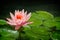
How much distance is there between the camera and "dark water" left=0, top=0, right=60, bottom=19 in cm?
194

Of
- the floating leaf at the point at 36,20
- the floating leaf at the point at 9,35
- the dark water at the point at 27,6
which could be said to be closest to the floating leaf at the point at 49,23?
the floating leaf at the point at 36,20

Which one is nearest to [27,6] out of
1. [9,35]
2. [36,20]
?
[36,20]

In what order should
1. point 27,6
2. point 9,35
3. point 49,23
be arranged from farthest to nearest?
point 27,6, point 49,23, point 9,35

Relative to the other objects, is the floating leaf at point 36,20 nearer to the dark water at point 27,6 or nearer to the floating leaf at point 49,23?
the floating leaf at point 49,23

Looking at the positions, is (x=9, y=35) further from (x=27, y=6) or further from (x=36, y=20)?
(x=27, y=6)

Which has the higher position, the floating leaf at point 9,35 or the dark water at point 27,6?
the dark water at point 27,6

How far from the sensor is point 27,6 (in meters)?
2.13

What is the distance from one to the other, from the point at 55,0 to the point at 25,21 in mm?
1338

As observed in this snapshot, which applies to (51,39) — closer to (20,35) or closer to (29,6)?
(20,35)

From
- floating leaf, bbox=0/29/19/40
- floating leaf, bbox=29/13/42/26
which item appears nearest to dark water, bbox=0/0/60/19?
floating leaf, bbox=29/13/42/26

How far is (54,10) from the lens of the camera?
76.4 inches

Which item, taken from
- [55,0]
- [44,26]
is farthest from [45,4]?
[44,26]

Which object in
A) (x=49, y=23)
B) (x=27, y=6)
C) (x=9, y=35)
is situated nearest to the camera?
(x=9, y=35)

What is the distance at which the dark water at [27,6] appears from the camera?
6.36ft
